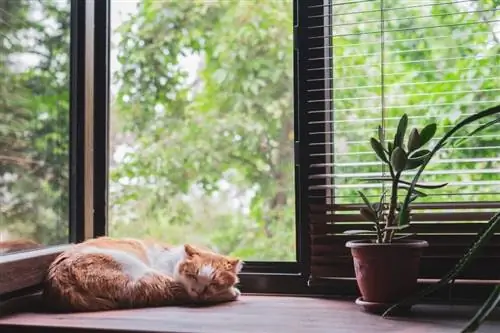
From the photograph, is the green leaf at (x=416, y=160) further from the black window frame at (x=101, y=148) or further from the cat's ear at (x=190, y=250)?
the cat's ear at (x=190, y=250)

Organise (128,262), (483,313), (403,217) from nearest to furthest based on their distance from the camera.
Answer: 1. (483,313)
2. (403,217)
3. (128,262)

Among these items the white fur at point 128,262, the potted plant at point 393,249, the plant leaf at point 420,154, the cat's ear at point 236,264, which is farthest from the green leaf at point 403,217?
the white fur at point 128,262

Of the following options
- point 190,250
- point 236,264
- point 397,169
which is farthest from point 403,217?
point 190,250

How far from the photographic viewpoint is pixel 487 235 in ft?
3.42

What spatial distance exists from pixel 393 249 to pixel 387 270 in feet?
0.16

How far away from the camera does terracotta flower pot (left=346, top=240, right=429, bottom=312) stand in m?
1.37

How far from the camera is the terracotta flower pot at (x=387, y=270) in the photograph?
1372mm

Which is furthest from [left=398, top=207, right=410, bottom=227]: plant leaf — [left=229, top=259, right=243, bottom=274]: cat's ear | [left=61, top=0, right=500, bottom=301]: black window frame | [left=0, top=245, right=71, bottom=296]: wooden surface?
[left=0, top=245, right=71, bottom=296]: wooden surface

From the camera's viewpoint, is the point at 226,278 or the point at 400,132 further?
the point at 226,278

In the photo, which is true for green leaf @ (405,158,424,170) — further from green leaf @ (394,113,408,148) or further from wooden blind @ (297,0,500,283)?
wooden blind @ (297,0,500,283)

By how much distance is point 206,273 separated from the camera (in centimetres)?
158

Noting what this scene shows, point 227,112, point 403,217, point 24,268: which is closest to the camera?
point 403,217

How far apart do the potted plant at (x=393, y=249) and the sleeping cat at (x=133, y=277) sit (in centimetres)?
37

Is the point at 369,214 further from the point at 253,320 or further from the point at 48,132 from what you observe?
the point at 48,132
